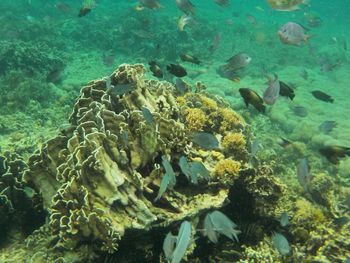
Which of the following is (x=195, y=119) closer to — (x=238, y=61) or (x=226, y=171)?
(x=226, y=171)

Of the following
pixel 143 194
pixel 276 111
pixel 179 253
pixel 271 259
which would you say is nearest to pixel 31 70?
pixel 276 111

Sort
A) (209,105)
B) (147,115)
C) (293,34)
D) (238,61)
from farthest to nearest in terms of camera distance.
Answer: (293,34), (238,61), (209,105), (147,115)

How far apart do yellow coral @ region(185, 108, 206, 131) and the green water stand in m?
2.04

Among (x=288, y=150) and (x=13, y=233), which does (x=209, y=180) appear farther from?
(x=288, y=150)

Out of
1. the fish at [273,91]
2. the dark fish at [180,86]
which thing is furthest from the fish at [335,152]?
the dark fish at [180,86]

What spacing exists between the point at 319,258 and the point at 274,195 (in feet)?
3.45

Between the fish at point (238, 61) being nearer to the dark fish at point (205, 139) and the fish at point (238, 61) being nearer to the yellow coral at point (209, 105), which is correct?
the yellow coral at point (209, 105)

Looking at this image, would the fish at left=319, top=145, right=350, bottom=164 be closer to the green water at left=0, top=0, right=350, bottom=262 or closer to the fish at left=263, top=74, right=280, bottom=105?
the green water at left=0, top=0, right=350, bottom=262

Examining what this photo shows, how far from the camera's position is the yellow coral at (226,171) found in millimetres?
4922

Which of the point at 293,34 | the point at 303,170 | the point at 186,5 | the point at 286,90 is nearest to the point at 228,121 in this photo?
the point at 286,90

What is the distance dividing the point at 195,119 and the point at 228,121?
79 cm

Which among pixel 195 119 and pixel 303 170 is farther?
pixel 195 119

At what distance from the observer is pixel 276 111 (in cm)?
1321

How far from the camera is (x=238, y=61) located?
7859mm
